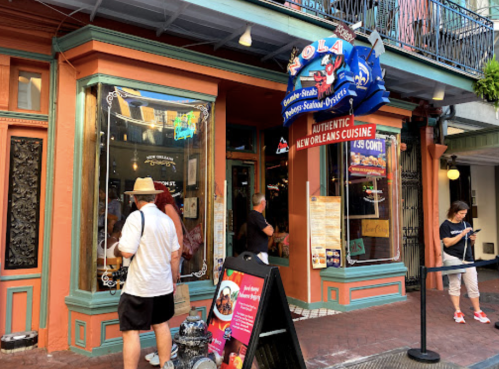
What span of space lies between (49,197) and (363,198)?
16.8 feet

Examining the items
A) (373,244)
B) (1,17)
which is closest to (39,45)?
(1,17)

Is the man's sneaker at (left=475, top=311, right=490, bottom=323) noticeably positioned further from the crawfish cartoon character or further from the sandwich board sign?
the crawfish cartoon character

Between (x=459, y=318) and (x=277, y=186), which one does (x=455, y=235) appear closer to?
(x=459, y=318)

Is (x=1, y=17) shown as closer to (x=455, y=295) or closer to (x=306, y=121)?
(x=306, y=121)

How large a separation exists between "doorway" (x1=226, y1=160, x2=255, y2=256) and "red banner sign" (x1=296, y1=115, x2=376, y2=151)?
1.96 meters

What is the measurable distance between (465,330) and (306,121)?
3.98m

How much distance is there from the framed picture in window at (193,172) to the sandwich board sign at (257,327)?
2.08 metres

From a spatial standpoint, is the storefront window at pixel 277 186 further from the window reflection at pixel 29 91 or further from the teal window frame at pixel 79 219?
the window reflection at pixel 29 91

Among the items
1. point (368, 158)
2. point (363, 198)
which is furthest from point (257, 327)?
point (368, 158)

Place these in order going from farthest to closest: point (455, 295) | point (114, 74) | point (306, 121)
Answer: point (306, 121) → point (455, 295) → point (114, 74)

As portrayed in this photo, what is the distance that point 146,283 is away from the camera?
3.56m

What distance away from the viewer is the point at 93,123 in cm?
485

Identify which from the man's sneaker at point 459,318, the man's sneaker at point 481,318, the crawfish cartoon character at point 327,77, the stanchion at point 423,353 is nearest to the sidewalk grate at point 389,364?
the stanchion at point 423,353

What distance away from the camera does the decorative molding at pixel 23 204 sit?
4.77 m
